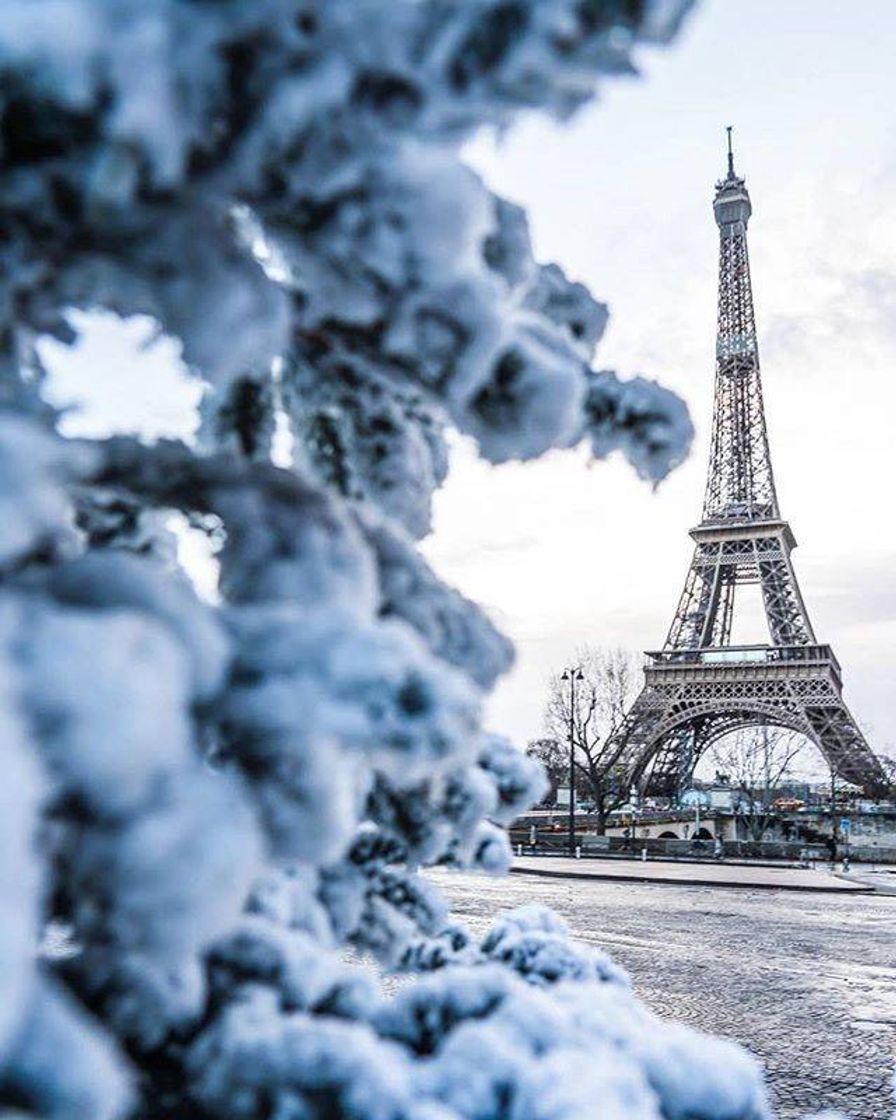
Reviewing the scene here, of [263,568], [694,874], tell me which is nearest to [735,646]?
[694,874]

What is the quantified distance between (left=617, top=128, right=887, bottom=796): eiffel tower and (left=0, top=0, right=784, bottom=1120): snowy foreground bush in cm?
4314

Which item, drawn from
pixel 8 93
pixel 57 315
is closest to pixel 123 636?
pixel 8 93

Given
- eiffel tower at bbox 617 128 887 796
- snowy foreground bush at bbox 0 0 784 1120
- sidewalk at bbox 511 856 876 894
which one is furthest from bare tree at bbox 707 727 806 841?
snowy foreground bush at bbox 0 0 784 1120

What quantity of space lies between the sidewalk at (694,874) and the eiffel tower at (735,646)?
41.5 feet

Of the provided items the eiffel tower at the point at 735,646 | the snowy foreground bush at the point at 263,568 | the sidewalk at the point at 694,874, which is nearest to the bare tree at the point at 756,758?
the eiffel tower at the point at 735,646

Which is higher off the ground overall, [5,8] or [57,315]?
[5,8]

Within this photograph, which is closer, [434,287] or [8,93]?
[8,93]

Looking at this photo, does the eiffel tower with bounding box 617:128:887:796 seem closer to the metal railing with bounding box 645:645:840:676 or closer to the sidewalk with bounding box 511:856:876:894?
the metal railing with bounding box 645:645:840:676

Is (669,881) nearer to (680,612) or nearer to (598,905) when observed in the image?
(598,905)

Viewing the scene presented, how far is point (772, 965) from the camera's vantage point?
1343cm

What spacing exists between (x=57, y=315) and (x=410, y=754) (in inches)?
35.0

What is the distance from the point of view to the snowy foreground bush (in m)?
1.09

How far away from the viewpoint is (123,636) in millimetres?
1112

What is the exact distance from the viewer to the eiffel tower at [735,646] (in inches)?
1704
